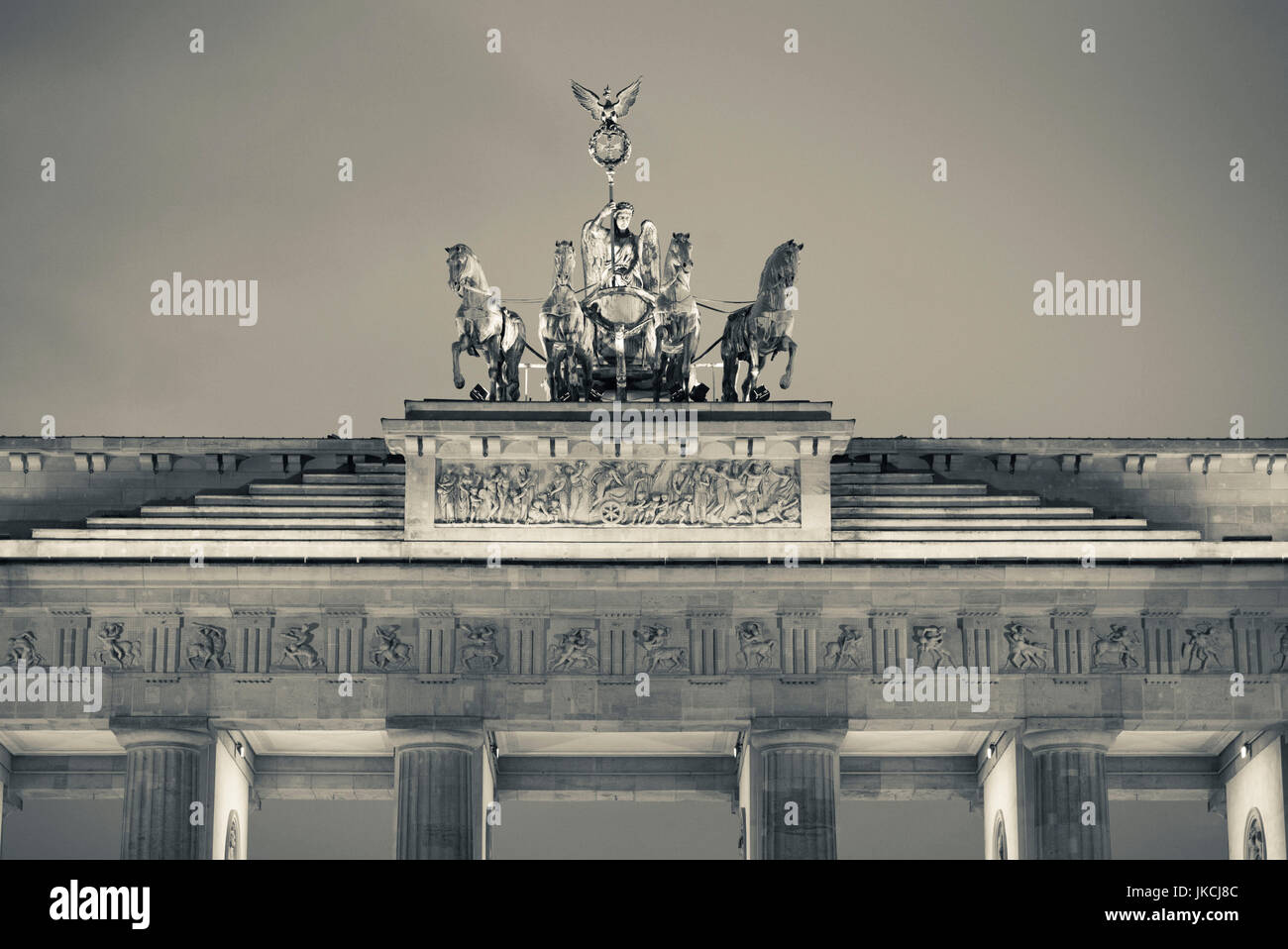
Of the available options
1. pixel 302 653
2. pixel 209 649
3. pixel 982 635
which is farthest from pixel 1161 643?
pixel 209 649

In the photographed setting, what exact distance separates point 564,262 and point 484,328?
2.28 m

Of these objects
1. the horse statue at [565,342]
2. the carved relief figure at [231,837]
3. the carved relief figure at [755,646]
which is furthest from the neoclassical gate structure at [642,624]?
the horse statue at [565,342]

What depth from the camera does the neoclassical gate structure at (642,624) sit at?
56438 mm

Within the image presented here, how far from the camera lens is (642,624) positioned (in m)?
57.0

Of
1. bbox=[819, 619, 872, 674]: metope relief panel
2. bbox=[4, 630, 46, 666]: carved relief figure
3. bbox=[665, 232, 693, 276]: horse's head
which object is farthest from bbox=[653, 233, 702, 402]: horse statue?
bbox=[4, 630, 46, 666]: carved relief figure

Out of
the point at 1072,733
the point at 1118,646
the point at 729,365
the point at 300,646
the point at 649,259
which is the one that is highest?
the point at 649,259

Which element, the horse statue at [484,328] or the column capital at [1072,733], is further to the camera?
the horse statue at [484,328]

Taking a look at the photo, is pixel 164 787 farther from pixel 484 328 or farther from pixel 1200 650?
pixel 1200 650

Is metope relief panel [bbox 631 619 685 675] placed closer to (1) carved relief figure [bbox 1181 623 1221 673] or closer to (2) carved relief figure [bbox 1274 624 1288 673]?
(1) carved relief figure [bbox 1181 623 1221 673]

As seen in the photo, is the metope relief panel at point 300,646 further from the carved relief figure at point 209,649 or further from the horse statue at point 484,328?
the horse statue at point 484,328

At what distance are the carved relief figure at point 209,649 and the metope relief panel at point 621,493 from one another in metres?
4.54

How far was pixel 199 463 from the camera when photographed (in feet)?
200

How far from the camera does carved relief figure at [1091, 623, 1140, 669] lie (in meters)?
57.2

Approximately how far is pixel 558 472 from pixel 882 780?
9433 mm
